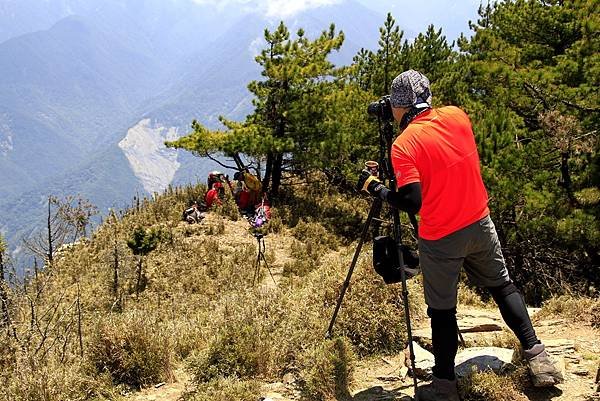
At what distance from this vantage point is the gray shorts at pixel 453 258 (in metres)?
3.08

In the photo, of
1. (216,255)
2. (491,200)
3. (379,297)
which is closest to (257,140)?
(216,255)

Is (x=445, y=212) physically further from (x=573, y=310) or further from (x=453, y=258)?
(x=573, y=310)

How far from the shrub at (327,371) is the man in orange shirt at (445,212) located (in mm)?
656

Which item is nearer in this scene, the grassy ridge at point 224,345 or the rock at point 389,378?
the grassy ridge at point 224,345

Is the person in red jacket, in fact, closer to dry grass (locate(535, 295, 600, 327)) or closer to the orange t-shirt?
dry grass (locate(535, 295, 600, 327))

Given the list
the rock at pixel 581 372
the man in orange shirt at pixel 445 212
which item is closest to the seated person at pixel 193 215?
the man in orange shirt at pixel 445 212

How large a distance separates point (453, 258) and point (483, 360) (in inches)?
45.8

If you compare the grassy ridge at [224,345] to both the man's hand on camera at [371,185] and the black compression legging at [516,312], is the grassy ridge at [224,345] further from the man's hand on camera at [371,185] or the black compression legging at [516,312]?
the man's hand on camera at [371,185]

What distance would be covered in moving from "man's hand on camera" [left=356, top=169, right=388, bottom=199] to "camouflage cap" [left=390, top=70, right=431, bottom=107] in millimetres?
524

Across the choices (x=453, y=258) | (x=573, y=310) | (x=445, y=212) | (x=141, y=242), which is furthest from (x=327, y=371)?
(x=141, y=242)

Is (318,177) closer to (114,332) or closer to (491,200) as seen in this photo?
(491,200)

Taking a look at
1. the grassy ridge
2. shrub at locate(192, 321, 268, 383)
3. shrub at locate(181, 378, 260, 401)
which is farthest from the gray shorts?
shrub at locate(192, 321, 268, 383)

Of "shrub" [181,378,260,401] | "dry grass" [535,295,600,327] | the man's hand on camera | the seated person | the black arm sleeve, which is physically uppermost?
the seated person

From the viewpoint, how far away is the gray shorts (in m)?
3.08
